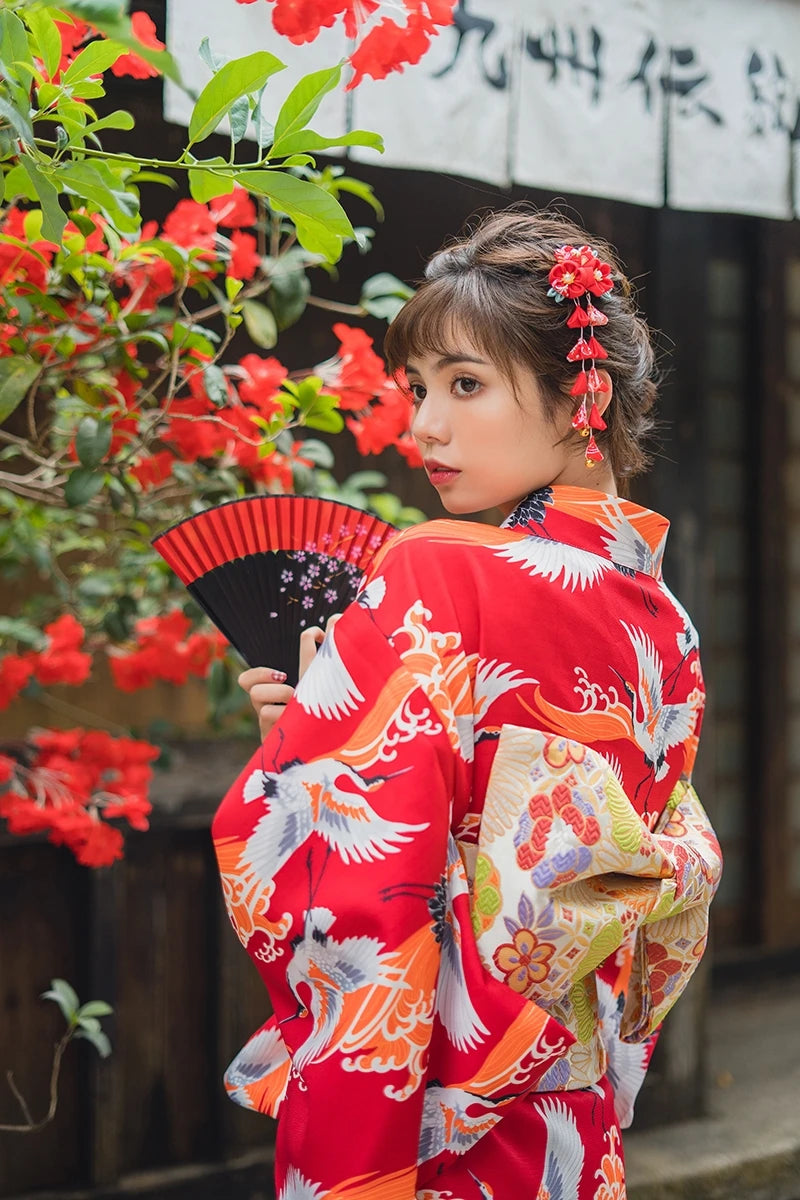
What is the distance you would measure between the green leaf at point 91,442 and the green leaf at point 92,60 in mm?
781

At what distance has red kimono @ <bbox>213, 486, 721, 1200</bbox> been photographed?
1540 mm

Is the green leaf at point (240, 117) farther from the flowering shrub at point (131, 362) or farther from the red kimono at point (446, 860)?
the red kimono at point (446, 860)

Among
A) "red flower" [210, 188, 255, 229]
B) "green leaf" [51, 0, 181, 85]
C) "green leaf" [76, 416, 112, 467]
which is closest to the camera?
"green leaf" [51, 0, 181, 85]

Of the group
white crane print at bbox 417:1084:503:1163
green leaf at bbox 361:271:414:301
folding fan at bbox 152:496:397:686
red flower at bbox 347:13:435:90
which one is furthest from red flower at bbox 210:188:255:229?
white crane print at bbox 417:1084:503:1163

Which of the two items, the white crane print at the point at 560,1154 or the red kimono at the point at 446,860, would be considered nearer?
the red kimono at the point at 446,860

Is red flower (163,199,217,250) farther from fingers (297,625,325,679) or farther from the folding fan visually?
fingers (297,625,325,679)

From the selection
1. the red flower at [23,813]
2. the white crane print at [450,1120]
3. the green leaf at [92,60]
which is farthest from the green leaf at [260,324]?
the white crane print at [450,1120]

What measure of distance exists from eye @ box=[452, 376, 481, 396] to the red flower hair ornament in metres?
0.14

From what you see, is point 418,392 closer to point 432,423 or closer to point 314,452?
point 432,423

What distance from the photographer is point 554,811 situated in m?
1.60

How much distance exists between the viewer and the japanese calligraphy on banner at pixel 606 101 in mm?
2996

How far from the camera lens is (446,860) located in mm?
1584

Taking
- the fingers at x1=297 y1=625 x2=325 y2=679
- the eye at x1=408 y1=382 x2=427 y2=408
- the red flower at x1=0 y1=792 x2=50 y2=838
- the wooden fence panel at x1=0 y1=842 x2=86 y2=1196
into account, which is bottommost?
the wooden fence panel at x1=0 y1=842 x2=86 y2=1196

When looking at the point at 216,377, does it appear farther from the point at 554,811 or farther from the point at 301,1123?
the point at 301,1123
